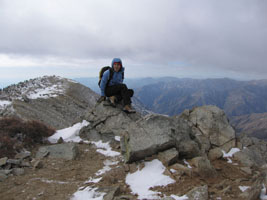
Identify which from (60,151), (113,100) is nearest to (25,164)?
(60,151)

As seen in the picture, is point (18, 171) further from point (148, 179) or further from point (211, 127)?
point (211, 127)

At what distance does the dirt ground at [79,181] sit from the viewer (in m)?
7.86

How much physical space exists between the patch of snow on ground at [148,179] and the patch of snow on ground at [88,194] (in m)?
1.48

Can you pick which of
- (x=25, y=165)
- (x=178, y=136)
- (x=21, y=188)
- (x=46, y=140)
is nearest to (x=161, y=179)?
(x=178, y=136)

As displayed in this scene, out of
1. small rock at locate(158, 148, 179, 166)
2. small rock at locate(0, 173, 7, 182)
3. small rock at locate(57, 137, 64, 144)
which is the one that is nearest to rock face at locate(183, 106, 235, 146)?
small rock at locate(158, 148, 179, 166)

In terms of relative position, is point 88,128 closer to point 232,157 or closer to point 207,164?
point 207,164

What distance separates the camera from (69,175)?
1039cm

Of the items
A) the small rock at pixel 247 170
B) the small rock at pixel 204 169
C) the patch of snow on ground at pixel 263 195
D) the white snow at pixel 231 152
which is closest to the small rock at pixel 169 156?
the small rock at pixel 204 169

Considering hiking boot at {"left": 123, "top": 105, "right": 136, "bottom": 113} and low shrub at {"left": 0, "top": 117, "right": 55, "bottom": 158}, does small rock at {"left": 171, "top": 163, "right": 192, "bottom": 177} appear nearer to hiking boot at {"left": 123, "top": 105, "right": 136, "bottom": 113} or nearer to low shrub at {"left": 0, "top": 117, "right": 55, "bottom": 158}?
hiking boot at {"left": 123, "top": 105, "right": 136, "bottom": 113}

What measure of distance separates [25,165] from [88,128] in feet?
21.6

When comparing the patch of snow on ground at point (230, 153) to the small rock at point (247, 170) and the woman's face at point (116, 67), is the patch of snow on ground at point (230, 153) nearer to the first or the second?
the small rock at point (247, 170)

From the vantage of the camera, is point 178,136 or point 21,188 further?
point 178,136

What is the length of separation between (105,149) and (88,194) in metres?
6.71

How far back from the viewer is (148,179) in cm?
894
